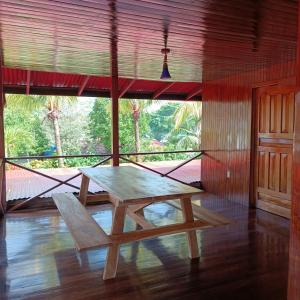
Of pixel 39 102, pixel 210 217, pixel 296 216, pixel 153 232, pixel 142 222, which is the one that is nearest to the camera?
pixel 296 216

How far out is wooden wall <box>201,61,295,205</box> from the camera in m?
4.91

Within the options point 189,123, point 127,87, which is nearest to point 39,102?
point 127,87

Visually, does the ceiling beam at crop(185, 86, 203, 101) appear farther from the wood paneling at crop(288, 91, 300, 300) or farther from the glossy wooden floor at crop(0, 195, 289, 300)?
the wood paneling at crop(288, 91, 300, 300)

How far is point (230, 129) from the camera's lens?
546 cm

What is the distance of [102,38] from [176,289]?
2542 mm

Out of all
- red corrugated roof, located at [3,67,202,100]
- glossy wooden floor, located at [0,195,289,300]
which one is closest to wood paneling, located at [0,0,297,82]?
red corrugated roof, located at [3,67,202,100]

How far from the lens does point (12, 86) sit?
6.46 m

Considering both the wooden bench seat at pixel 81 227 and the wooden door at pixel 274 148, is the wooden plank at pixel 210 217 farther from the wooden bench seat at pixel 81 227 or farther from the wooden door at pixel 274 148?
the wooden door at pixel 274 148

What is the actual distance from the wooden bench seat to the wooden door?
2.92m

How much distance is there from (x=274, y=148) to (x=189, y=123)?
10512 mm

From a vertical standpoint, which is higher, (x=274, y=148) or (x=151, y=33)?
(x=151, y=33)

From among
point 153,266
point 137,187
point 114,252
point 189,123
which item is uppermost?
point 189,123

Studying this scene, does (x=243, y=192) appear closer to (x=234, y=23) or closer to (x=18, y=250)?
(x=234, y=23)

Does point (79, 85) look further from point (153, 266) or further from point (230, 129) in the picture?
point (153, 266)
